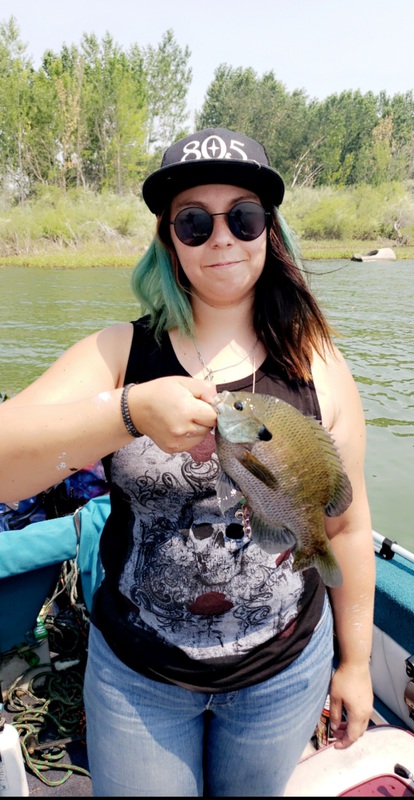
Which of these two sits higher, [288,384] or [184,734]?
[288,384]

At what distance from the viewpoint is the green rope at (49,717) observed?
2.64m

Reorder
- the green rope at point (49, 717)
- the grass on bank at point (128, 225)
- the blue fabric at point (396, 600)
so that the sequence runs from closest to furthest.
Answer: the blue fabric at point (396, 600), the green rope at point (49, 717), the grass on bank at point (128, 225)

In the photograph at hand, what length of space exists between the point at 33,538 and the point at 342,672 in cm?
139

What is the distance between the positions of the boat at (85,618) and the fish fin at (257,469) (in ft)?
4.20

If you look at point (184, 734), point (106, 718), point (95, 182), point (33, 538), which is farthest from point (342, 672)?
point (95, 182)

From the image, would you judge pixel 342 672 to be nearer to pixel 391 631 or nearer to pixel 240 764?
pixel 240 764

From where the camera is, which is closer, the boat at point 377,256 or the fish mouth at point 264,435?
the fish mouth at point 264,435

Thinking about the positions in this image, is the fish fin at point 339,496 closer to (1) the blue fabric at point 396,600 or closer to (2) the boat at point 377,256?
(1) the blue fabric at point 396,600

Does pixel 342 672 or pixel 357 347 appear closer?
pixel 342 672

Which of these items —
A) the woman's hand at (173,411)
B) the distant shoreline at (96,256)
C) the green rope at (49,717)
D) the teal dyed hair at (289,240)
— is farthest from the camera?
the distant shoreline at (96,256)

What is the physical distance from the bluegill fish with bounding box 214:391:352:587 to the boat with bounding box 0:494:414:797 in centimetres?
107

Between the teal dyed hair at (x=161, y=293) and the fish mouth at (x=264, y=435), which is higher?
the teal dyed hair at (x=161, y=293)

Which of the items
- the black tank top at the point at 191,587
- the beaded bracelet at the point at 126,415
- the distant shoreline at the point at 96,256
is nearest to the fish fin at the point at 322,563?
the black tank top at the point at 191,587

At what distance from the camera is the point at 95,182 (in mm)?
48250
